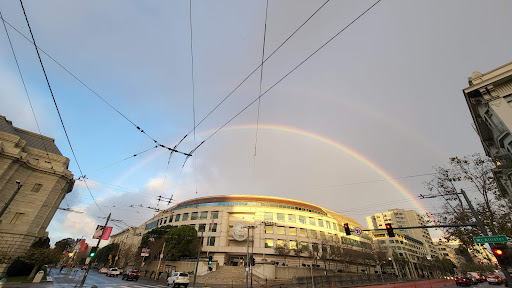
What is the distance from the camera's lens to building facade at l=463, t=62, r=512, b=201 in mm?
15891

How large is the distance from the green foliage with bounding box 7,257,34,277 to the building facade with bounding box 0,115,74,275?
611 mm

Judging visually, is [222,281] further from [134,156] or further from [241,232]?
[134,156]

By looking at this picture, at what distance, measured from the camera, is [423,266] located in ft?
323

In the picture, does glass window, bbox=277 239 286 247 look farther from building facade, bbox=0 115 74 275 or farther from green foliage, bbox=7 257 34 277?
building facade, bbox=0 115 74 275

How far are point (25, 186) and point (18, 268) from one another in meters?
12.0

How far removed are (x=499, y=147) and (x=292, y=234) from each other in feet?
161

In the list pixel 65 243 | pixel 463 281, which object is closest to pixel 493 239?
pixel 463 281

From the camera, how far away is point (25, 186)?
33.3 metres

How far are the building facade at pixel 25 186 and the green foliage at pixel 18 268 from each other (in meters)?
0.61

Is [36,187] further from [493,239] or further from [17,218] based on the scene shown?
[493,239]

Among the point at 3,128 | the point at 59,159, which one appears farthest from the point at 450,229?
the point at 3,128

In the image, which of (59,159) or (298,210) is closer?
(59,159)

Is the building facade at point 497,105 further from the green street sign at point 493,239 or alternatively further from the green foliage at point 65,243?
the green foliage at point 65,243

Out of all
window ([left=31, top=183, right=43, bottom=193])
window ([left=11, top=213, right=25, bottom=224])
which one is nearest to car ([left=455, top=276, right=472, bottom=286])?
window ([left=11, top=213, right=25, bottom=224])
